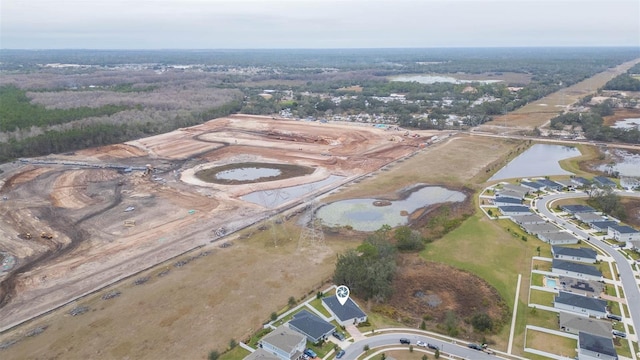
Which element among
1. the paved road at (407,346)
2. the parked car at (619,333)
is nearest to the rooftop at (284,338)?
the paved road at (407,346)

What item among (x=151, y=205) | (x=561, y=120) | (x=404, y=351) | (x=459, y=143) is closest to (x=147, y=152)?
(x=151, y=205)

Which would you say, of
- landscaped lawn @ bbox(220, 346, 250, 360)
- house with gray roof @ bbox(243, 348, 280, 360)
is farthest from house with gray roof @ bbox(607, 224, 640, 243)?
landscaped lawn @ bbox(220, 346, 250, 360)

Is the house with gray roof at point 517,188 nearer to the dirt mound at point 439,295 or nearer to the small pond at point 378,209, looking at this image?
the small pond at point 378,209

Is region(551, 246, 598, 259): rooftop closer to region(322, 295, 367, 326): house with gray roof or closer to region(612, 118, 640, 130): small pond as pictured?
region(322, 295, 367, 326): house with gray roof

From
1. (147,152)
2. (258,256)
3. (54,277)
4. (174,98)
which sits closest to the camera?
(54,277)

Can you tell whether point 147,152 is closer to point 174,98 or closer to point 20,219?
point 20,219

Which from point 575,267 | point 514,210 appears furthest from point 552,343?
point 514,210
